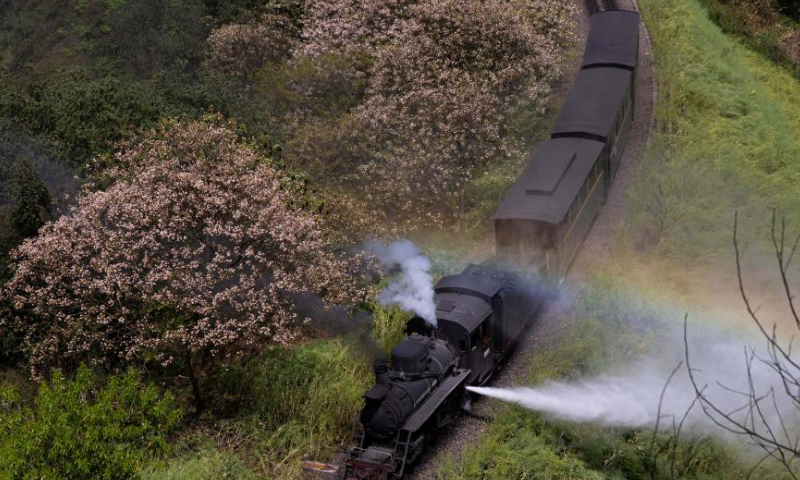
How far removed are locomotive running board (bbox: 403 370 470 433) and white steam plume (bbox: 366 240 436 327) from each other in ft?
4.37

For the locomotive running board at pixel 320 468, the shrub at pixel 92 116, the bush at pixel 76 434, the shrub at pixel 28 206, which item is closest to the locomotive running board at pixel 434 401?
the locomotive running board at pixel 320 468

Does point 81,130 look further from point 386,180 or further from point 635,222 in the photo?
point 635,222

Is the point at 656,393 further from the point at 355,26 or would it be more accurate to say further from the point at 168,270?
the point at 355,26

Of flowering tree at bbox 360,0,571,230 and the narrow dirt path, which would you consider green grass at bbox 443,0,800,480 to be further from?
flowering tree at bbox 360,0,571,230

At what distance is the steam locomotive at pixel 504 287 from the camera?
47.1ft

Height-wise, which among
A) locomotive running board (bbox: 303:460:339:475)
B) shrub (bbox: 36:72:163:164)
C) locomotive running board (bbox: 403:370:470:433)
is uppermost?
shrub (bbox: 36:72:163:164)

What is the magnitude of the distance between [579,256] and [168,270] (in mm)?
13191

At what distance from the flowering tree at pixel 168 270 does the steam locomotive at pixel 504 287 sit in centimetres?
341

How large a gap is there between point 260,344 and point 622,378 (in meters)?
9.16

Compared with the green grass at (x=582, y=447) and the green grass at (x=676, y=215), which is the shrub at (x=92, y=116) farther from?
the green grass at (x=676, y=215)

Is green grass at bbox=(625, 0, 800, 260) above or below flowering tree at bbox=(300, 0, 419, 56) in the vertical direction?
below

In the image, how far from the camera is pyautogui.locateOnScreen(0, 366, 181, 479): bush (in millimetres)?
11508

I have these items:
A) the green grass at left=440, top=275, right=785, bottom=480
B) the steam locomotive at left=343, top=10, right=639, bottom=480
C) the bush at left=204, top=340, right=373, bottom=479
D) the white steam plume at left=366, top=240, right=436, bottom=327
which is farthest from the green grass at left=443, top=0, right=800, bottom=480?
the bush at left=204, top=340, right=373, bottom=479

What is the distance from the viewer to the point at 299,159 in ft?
92.1
